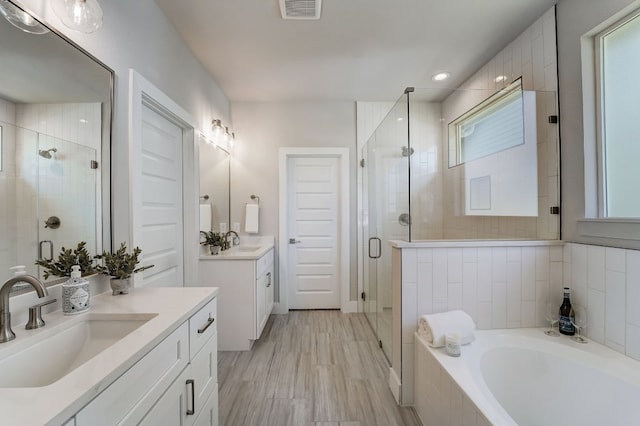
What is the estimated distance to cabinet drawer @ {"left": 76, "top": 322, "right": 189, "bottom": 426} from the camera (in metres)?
0.64

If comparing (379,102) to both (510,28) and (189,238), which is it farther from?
(189,238)

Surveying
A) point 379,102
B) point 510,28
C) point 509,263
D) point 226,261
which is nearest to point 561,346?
point 509,263

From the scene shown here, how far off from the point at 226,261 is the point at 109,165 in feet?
4.12

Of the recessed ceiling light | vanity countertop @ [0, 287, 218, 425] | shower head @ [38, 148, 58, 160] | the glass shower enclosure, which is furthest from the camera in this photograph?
the recessed ceiling light

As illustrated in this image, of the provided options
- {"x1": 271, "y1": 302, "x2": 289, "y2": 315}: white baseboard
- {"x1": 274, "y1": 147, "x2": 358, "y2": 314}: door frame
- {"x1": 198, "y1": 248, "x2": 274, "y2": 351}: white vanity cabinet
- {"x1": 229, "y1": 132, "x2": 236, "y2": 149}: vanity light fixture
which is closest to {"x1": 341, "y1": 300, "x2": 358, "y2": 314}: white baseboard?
{"x1": 274, "y1": 147, "x2": 358, "y2": 314}: door frame

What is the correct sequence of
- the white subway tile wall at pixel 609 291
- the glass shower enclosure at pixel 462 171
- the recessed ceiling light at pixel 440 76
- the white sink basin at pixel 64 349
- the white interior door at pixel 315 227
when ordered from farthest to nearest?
1. the white interior door at pixel 315 227
2. the recessed ceiling light at pixel 440 76
3. the glass shower enclosure at pixel 462 171
4. the white subway tile wall at pixel 609 291
5. the white sink basin at pixel 64 349

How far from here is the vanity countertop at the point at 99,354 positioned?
537 millimetres

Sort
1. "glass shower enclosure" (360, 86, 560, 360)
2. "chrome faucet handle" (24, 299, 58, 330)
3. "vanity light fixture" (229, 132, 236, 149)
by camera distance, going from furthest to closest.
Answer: "vanity light fixture" (229, 132, 236, 149) < "glass shower enclosure" (360, 86, 560, 360) < "chrome faucet handle" (24, 299, 58, 330)

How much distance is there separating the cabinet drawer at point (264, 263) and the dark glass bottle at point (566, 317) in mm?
2223

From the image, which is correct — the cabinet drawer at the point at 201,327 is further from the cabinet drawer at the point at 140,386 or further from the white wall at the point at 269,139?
the white wall at the point at 269,139

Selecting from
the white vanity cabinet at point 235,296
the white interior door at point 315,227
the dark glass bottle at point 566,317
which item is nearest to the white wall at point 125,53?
the white vanity cabinet at point 235,296

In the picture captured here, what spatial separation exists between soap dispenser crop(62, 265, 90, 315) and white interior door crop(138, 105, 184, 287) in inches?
22.5

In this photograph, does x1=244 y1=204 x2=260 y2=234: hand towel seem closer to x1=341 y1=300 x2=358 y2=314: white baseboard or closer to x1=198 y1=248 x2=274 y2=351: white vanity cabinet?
x1=198 y1=248 x2=274 y2=351: white vanity cabinet

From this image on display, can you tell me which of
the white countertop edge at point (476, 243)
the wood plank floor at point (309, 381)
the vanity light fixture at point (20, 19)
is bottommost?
the wood plank floor at point (309, 381)
